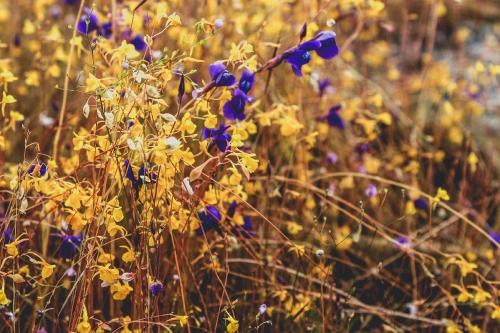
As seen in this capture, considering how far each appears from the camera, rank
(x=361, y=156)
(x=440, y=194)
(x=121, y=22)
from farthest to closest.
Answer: (x=361, y=156) < (x=121, y=22) < (x=440, y=194)

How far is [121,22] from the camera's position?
1498 millimetres

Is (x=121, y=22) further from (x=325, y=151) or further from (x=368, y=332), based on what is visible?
(x=368, y=332)

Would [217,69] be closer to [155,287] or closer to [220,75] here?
[220,75]

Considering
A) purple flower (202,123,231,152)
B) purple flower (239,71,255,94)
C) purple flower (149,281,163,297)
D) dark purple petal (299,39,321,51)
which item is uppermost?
dark purple petal (299,39,321,51)

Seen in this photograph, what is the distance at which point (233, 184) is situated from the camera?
3.89 ft

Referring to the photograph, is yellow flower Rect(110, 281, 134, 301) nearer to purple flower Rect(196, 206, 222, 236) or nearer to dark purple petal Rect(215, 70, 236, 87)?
purple flower Rect(196, 206, 222, 236)

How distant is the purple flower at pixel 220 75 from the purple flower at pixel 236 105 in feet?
0.30

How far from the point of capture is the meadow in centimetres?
111

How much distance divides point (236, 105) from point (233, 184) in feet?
0.61

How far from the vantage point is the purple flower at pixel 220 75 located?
1.14m

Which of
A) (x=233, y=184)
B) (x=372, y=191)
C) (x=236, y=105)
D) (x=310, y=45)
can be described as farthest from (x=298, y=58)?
(x=372, y=191)

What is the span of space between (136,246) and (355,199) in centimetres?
116

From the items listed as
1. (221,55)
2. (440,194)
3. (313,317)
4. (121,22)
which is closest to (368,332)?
(313,317)

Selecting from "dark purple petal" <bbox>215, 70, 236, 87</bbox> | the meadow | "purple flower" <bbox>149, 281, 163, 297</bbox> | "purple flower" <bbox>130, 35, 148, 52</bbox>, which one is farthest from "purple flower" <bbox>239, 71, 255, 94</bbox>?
"purple flower" <bbox>130, 35, 148, 52</bbox>
